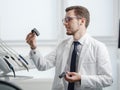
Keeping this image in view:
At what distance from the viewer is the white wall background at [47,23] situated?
10.1 feet

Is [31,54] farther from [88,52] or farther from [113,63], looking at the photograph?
[113,63]

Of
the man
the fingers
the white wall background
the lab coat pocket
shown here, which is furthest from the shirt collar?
the white wall background

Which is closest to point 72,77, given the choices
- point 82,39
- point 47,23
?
point 82,39

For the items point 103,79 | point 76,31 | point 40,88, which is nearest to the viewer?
point 103,79

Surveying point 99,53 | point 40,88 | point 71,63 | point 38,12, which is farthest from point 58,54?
point 38,12

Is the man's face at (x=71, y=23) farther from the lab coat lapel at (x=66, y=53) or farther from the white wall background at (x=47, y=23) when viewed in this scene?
the white wall background at (x=47, y=23)

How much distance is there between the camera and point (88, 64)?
1908 millimetres

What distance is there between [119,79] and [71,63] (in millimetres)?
1264

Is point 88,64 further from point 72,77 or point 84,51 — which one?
point 72,77

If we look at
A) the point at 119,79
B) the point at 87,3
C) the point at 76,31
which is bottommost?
the point at 119,79

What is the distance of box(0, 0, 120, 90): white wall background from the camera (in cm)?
307

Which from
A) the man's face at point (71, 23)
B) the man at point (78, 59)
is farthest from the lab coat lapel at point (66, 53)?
the man's face at point (71, 23)

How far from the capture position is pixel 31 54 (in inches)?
79.7

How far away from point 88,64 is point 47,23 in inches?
51.1
